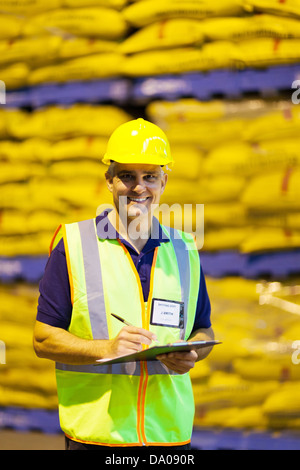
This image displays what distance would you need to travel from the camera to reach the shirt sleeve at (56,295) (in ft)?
4.73

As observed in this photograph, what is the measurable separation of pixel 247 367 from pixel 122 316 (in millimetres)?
1462

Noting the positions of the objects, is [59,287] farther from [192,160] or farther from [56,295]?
[192,160]

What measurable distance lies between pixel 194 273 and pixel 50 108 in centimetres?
173

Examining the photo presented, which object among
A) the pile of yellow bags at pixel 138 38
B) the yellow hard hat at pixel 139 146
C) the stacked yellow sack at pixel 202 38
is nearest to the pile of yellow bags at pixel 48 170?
the pile of yellow bags at pixel 138 38

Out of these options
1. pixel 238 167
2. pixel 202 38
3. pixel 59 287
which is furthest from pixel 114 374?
pixel 202 38

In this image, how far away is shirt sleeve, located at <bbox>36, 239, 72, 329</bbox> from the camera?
144 cm

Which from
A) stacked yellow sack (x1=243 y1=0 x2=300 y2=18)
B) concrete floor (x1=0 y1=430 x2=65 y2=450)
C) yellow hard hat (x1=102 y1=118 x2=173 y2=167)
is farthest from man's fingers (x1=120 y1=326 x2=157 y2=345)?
stacked yellow sack (x1=243 y1=0 x2=300 y2=18)

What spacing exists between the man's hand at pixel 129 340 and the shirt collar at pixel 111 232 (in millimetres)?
272

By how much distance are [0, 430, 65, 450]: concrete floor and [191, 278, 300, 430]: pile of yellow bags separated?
2.23 ft

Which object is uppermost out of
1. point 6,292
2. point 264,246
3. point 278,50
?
point 278,50

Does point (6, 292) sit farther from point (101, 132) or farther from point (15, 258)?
point (101, 132)

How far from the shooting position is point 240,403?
280 cm

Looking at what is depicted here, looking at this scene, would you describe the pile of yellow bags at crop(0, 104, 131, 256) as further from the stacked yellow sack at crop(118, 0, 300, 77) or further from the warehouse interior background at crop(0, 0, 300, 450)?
the stacked yellow sack at crop(118, 0, 300, 77)

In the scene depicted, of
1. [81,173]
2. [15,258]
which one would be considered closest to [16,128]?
[81,173]
